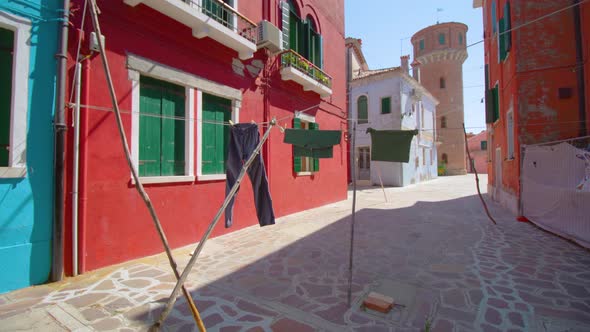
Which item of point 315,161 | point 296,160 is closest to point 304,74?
point 296,160

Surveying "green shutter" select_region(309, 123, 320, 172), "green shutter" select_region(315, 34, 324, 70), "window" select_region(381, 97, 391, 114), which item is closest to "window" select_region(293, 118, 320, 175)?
"green shutter" select_region(309, 123, 320, 172)

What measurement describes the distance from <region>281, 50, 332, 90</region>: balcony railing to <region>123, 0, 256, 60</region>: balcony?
4.74 feet

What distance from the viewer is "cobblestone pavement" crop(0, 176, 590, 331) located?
3209mm

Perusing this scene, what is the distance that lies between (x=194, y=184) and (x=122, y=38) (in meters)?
3.08

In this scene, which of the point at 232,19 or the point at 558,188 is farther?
the point at 232,19

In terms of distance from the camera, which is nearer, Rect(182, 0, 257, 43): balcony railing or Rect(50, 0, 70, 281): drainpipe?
Rect(50, 0, 70, 281): drainpipe

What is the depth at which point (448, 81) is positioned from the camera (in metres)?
34.2

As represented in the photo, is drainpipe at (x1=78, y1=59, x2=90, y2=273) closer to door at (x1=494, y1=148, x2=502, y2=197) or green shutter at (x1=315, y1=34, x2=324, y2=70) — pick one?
green shutter at (x1=315, y1=34, x2=324, y2=70)

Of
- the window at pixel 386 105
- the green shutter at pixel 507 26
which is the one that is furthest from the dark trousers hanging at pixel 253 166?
the window at pixel 386 105

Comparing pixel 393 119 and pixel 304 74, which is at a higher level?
pixel 393 119

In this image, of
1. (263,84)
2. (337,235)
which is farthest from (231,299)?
(263,84)

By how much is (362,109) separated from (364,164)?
174 inches

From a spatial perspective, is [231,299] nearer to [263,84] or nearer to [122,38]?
[122,38]

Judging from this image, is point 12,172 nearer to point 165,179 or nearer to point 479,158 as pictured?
point 165,179
